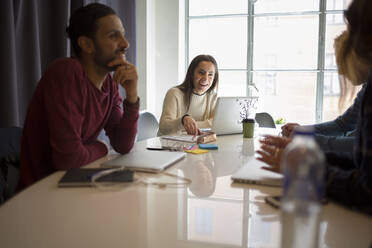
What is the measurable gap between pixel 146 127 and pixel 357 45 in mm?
2156

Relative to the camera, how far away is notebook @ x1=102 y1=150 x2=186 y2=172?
126 centimetres

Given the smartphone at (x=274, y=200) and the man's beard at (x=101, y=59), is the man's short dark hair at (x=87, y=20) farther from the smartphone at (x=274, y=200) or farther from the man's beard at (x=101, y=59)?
the smartphone at (x=274, y=200)

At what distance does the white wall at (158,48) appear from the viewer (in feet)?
15.5

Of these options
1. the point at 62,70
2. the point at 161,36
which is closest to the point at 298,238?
the point at 62,70

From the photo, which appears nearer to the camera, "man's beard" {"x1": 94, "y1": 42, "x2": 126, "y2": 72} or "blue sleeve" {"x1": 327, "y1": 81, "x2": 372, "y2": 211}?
"blue sleeve" {"x1": 327, "y1": 81, "x2": 372, "y2": 211}

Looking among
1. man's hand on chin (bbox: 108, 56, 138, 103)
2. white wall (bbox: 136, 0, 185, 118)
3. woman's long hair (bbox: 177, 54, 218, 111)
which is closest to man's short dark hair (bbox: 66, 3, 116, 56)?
man's hand on chin (bbox: 108, 56, 138, 103)

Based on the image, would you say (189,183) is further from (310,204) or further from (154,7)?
(154,7)

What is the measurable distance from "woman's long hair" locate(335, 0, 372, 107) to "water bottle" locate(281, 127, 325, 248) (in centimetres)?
42

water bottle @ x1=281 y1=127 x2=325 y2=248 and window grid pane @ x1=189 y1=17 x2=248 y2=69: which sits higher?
window grid pane @ x1=189 y1=17 x2=248 y2=69

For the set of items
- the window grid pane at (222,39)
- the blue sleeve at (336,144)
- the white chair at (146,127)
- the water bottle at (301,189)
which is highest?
the window grid pane at (222,39)

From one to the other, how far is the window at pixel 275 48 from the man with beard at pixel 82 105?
360cm

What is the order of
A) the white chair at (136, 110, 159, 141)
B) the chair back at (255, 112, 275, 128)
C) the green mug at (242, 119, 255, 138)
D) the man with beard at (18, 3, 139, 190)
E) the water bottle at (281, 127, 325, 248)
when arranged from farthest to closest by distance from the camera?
the chair back at (255, 112, 275, 128), the white chair at (136, 110, 159, 141), the green mug at (242, 119, 255, 138), the man with beard at (18, 3, 139, 190), the water bottle at (281, 127, 325, 248)

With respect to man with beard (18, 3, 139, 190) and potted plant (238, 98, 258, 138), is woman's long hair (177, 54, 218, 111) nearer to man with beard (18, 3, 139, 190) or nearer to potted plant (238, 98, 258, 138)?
potted plant (238, 98, 258, 138)

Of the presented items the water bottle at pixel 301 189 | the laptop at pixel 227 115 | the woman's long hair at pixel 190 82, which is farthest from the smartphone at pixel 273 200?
the woman's long hair at pixel 190 82
